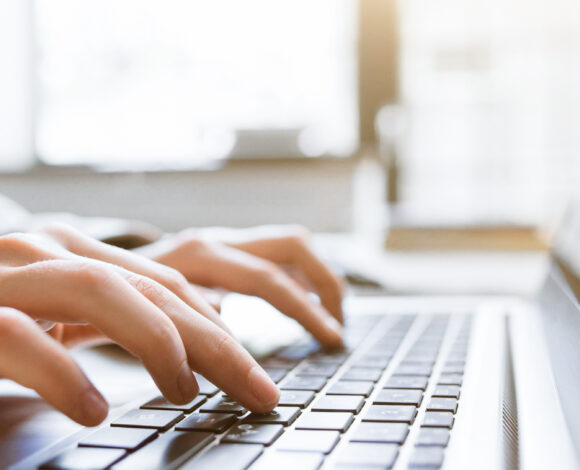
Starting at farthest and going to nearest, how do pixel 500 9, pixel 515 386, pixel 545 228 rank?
1. pixel 500 9
2. pixel 545 228
3. pixel 515 386

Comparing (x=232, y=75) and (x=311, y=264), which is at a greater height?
(x=232, y=75)

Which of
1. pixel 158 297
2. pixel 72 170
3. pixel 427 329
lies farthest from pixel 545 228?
pixel 72 170

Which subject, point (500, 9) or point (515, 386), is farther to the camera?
point (500, 9)

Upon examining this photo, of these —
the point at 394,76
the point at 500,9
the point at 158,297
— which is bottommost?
the point at 158,297

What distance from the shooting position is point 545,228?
135 cm

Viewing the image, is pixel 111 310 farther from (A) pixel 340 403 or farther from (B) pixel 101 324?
(A) pixel 340 403

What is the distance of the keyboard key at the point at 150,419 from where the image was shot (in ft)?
1.10

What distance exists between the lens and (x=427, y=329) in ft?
2.14

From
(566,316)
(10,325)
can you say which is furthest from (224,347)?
(566,316)

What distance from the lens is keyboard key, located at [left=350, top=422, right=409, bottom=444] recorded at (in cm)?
30

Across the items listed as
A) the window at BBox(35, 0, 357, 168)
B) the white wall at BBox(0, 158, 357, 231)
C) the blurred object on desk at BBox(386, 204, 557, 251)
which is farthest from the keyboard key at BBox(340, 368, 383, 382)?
the window at BBox(35, 0, 357, 168)

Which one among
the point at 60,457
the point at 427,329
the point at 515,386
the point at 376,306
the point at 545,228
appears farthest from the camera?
the point at 545,228

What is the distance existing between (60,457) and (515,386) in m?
0.28

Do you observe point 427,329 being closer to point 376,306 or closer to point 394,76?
point 376,306
